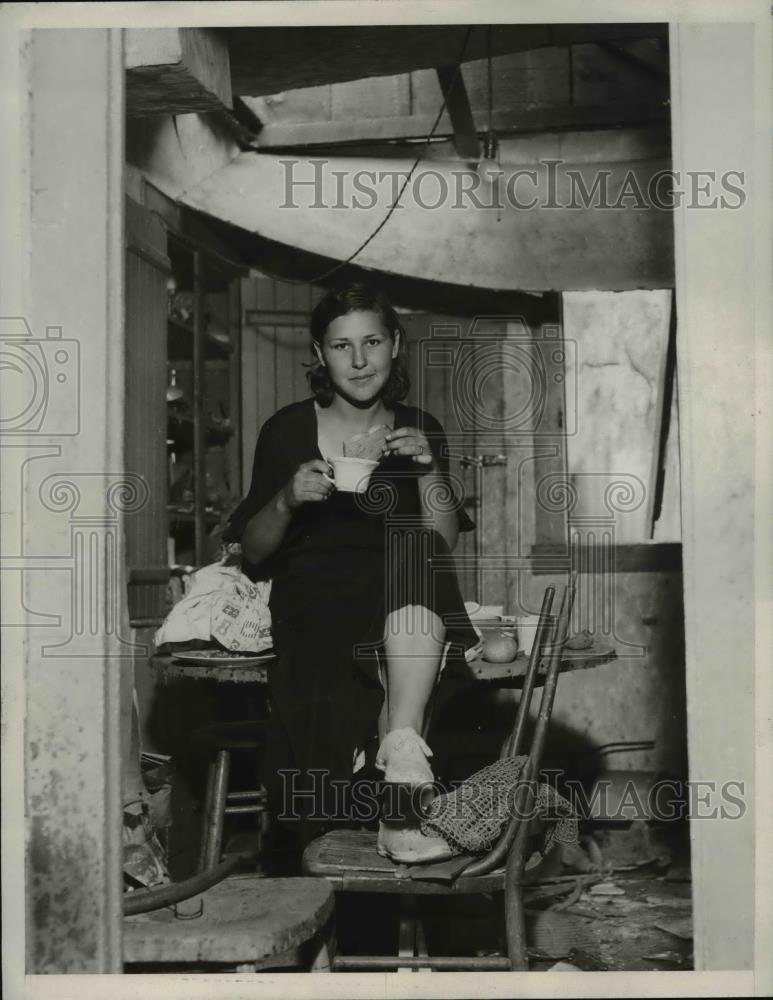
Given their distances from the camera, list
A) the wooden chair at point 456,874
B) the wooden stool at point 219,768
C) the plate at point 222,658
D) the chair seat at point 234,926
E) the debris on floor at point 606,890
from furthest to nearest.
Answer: the debris on floor at point 606,890 → the wooden stool at point 219,768 → the plate at point 222,658 → the wooden chair at point 456,874 → the chair seat at point 234,926

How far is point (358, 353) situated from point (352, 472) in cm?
69

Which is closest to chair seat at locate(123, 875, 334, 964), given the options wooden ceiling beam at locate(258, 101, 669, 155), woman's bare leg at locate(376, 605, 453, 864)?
woman's bare leg at locate(376, 605, 453, 864)

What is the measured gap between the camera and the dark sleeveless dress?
→ 9.25ft

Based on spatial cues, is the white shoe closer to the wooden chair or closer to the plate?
the wooden chair

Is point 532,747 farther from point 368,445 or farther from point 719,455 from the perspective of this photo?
point 368,445

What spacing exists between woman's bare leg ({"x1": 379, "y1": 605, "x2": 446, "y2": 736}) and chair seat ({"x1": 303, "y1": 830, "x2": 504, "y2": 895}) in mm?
327

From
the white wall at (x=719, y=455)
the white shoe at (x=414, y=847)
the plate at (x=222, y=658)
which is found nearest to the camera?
the white wall at (x=719, y=455)

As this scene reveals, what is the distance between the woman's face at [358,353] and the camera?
10.9 ft

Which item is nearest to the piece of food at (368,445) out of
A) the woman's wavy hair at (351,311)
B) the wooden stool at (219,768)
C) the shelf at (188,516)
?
the woman's wavy hair at (351,311)

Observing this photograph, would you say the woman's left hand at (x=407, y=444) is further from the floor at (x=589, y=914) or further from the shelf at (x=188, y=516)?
the shelf at (x=188, y=516)

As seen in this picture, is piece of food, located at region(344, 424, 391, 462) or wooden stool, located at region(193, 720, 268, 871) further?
wooden stool, located at region(193, 720, 268, 871)

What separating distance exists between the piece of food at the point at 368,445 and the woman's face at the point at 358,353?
0.45 m

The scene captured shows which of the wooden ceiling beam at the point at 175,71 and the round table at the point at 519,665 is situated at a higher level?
the wooden ceiling beam at the point at 175,71

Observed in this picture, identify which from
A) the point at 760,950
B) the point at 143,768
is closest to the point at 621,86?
the point at 143,768
